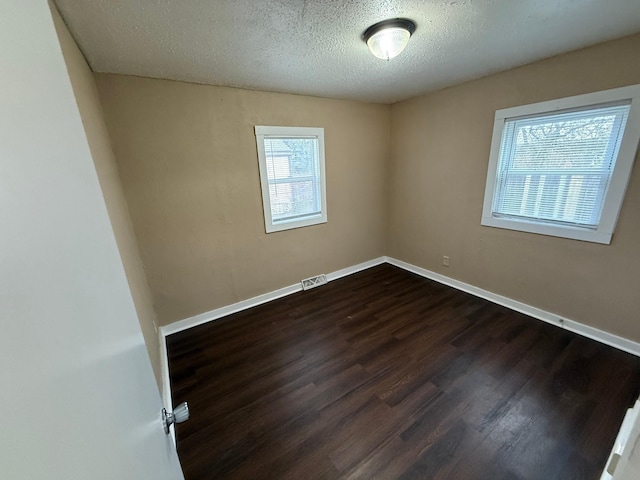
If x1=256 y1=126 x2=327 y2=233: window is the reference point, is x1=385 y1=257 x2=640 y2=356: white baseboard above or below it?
below

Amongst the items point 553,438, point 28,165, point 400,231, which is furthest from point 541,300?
point 28,165

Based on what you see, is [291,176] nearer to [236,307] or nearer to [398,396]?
[236,307]

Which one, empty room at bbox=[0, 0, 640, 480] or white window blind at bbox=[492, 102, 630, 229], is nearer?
empty room at bbox=[0, 0, 640, 480]

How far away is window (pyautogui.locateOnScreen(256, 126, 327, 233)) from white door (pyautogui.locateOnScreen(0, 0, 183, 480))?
2.28m

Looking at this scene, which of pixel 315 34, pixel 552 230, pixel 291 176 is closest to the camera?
pixel 315 34

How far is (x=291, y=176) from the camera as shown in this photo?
9.77ft

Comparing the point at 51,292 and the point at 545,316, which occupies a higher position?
the point at 51,292

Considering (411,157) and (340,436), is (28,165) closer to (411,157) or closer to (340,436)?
(340,436)

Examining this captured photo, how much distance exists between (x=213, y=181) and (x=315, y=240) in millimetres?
1411

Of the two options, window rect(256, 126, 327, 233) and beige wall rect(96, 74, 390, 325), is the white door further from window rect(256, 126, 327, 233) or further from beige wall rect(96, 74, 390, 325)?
window rect(256, 126, 327, 233)

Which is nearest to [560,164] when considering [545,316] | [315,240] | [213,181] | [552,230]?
[552,230]

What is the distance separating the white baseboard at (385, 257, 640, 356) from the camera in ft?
6.74

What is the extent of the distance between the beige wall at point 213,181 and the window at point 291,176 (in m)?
0.09

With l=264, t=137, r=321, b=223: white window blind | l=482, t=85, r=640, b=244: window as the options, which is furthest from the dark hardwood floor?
l=264, t=137, r=321, b=223: white window blind
